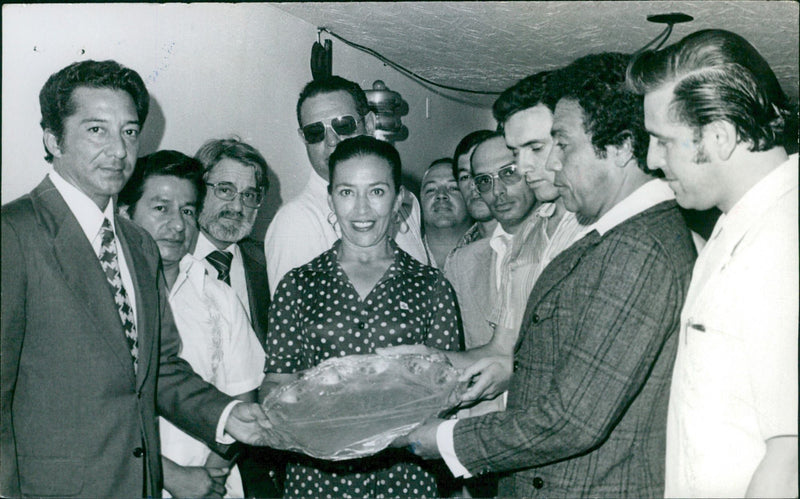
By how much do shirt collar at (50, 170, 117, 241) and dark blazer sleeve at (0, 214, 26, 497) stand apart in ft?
0.49

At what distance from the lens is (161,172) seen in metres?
1.97

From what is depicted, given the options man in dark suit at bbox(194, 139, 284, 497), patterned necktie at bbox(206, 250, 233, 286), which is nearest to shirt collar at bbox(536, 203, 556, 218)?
man in dark suit at bbox(194, 139, 284, 497)

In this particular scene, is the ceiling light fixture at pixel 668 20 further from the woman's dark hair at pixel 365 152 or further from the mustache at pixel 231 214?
the mustache at pixel 231 214

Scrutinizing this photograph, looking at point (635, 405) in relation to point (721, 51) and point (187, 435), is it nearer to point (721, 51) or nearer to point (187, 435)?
point (721, 51)

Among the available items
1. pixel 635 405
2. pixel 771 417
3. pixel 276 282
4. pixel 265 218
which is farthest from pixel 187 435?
pixel 771 417

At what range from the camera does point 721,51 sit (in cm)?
140

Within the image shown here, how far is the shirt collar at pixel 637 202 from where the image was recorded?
1539 mm

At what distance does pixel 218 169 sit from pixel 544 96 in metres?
0.93

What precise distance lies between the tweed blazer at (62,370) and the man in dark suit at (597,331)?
0.76 metres

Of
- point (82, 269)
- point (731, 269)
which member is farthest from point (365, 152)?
point (731, 269)

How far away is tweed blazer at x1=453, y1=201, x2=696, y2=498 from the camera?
4.76 ft

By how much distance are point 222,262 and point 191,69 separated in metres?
0.55

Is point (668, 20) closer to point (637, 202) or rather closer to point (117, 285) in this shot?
point (637, 202)

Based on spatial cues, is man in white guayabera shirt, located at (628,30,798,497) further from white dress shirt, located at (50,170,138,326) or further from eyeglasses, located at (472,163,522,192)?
white dress shirt, located at (50,170,138,326)
